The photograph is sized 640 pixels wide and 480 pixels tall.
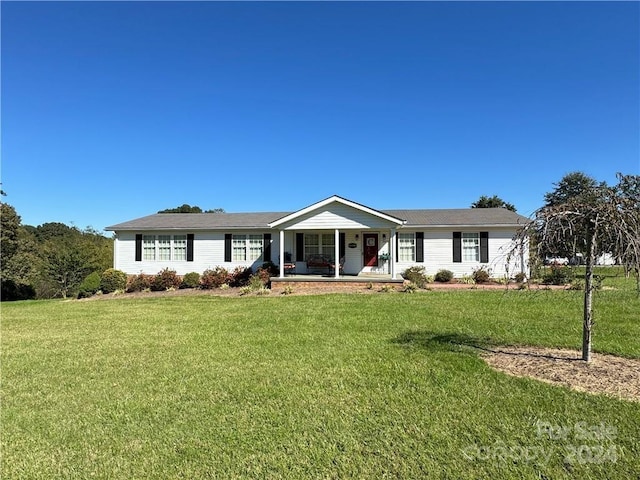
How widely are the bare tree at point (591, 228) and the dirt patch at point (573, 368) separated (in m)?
0.33

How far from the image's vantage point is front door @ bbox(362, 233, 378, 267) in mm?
19922

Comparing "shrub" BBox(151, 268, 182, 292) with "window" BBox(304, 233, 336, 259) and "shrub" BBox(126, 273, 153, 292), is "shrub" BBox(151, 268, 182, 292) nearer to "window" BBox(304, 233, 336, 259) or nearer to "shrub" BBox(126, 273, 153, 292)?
A: "shrub" BBox(126, 273, 153, 292)

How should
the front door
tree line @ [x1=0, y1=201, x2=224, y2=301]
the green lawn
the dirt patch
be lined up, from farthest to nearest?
tree line @ [x1=0, y1=201, x2=224, y2=301] → the front door → the dirt patch → the green lawn

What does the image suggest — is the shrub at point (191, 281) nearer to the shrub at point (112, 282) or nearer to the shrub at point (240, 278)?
the shrub at point (240, 278)

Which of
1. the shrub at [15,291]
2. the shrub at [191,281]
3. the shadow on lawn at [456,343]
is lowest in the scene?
the shrub at [15,291]

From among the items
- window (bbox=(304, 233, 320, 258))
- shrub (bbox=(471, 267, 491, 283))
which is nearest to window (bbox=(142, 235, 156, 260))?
window (bbox=(304, 233, 320, 258))

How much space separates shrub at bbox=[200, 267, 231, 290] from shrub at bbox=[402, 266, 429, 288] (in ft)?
30.1

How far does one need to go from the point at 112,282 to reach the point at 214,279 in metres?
5.16

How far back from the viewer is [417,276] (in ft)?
57.0

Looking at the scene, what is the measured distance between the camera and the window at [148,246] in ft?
68.7

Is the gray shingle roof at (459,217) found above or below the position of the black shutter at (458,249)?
above

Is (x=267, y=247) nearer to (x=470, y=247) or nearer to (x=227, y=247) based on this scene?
(x=227, y=247)

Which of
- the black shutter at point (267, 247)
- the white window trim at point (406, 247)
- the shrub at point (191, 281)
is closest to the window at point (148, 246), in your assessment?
the shrub at point (191, 281)

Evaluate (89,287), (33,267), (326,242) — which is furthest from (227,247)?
(33,267)
